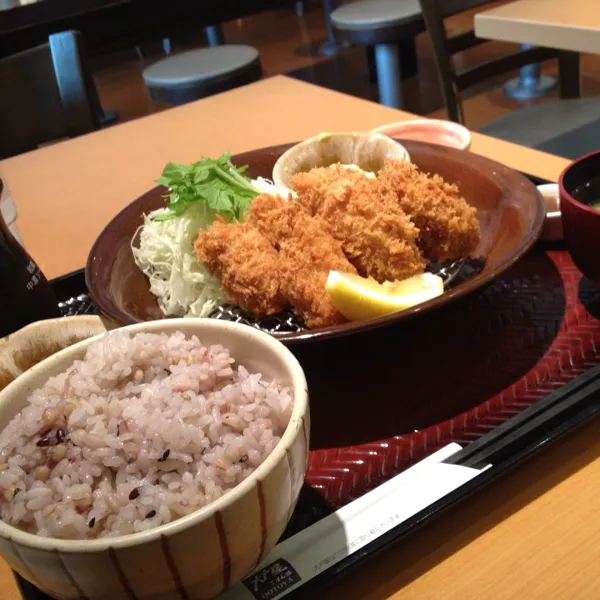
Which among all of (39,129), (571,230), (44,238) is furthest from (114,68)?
(571,230)

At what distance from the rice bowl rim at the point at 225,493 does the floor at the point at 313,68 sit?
121 inches

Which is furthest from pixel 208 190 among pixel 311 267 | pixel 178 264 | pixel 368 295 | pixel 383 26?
pixel 383 26

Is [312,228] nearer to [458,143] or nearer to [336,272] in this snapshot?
[336,272]

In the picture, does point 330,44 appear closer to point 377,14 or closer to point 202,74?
point 377,14

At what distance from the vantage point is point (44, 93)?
201 centimetres

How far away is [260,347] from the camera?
646 mm

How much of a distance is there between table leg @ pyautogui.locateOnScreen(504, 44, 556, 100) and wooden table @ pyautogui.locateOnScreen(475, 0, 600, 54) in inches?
69.9

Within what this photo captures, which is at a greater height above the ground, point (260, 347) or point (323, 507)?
point (260, 347)

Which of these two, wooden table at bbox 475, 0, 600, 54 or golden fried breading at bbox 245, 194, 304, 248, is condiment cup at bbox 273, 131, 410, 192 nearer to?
golden fried breading at bbox 245, 194, 304, 248

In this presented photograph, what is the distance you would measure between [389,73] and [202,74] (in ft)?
4.25

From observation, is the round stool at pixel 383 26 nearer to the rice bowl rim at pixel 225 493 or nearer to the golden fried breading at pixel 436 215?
the golden fried breading at pixel 436 215

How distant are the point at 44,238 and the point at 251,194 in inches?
22.0

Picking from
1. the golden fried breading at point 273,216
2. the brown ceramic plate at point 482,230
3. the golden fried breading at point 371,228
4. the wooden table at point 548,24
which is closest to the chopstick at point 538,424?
the brown ceramic plate at point 482,230

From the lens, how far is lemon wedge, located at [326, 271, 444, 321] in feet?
2.68
